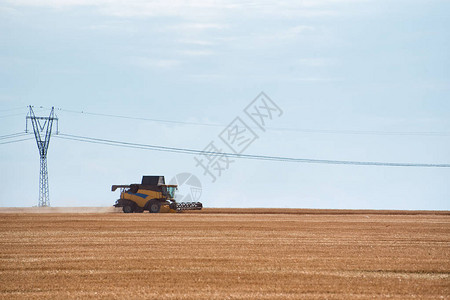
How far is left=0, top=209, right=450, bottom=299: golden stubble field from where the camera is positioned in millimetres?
16344

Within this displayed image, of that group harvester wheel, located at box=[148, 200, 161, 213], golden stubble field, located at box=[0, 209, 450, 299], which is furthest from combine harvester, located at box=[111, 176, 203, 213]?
golden stubble field, located at box=[0, 209, 450, 299]

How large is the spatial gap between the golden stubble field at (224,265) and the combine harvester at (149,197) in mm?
26291

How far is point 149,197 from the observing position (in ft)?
198

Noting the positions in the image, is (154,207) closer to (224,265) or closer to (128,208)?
(128,208)

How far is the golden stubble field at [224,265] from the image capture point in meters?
16.3

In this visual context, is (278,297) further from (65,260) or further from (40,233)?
(40,233)

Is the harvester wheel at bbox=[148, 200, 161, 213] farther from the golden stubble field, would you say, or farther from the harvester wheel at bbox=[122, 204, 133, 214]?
the golden stubble field

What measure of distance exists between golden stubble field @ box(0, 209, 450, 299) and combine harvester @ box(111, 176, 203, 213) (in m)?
26.3

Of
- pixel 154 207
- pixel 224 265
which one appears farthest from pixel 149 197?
pixel 224 265

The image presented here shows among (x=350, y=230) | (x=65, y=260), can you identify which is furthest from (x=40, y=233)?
(x=350, y=230)

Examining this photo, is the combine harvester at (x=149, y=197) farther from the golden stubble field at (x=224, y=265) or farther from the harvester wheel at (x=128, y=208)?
the golden stubble field at (x=224, y=265)

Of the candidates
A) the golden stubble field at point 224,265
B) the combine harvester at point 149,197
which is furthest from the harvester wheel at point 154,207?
the golden stubble field at point 224,265

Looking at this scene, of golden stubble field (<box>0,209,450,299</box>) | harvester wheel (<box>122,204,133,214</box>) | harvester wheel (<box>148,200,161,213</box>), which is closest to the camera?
golden stubble field (<box>0,209,450,299</box>)

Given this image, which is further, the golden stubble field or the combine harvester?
the combine harvester
